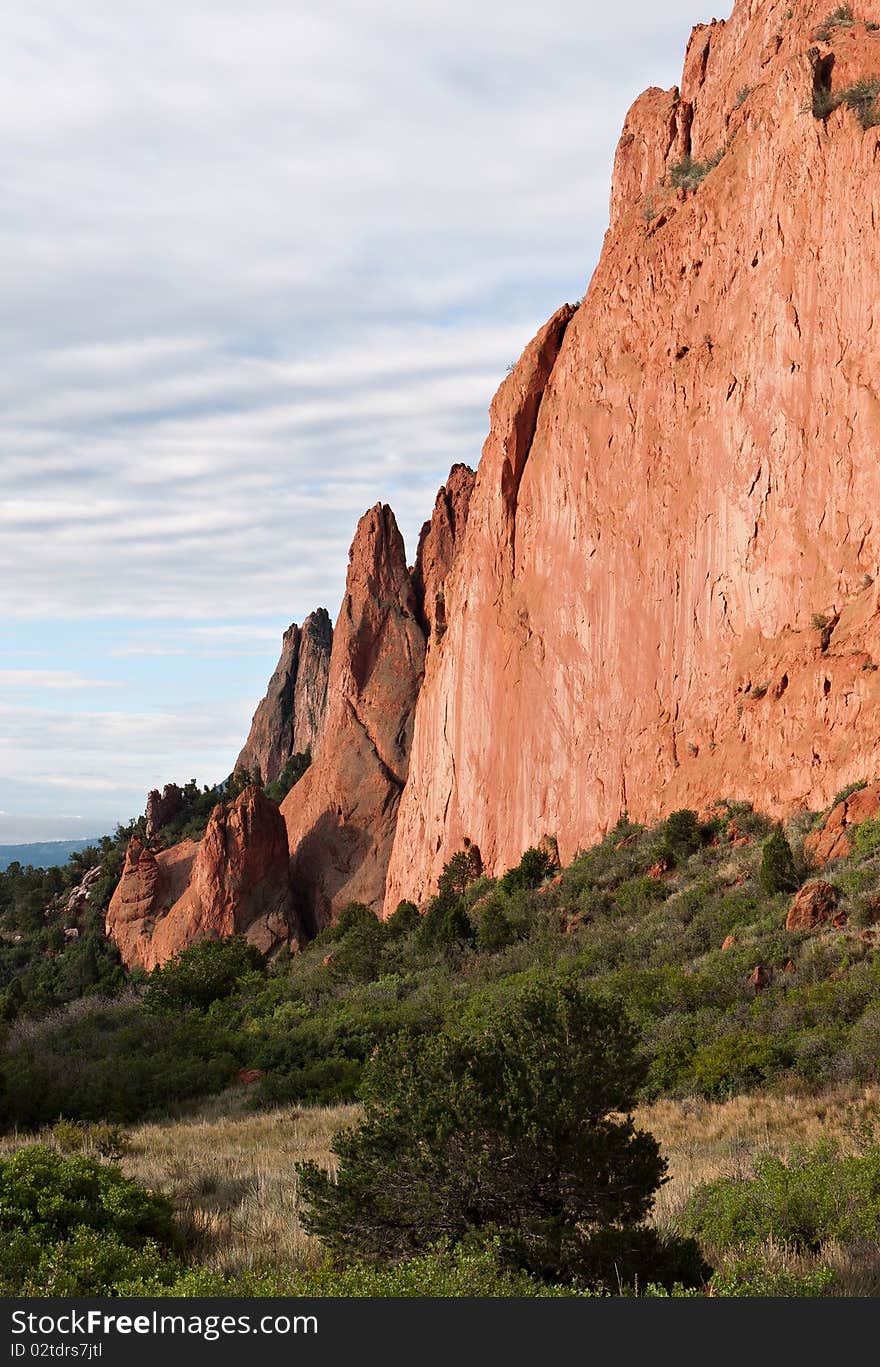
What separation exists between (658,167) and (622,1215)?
1980 inches

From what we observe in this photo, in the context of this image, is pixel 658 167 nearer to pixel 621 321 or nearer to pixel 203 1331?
pixel 621 321

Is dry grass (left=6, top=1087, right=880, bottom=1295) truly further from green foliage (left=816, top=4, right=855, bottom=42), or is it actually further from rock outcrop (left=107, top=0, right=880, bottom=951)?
green foliage (left=816, top=4, right=855, bottom=42)

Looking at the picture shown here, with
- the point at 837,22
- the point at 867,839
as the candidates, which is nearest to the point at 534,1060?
the point at 867,839

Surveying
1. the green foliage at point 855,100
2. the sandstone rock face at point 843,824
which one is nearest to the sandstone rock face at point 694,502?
the green foliage at point 855,100

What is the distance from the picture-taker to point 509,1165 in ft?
31.2

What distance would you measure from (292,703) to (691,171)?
70060 millimetres

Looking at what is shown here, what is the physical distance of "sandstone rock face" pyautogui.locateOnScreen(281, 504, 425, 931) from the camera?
66.8 m

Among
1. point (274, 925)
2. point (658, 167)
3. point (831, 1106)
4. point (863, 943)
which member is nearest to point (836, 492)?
point (863, 943)

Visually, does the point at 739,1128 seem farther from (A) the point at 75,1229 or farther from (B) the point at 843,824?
(B) the point at 843,824

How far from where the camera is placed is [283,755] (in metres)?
107

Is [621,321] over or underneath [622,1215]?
over

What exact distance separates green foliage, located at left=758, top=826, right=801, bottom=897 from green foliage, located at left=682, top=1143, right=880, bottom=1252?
15793mm

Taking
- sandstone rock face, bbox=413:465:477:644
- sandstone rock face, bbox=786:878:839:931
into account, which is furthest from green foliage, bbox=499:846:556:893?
sandstone rock face, bbox=413:465:477:644

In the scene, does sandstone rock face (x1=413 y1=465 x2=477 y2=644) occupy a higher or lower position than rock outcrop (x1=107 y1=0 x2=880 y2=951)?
higher
